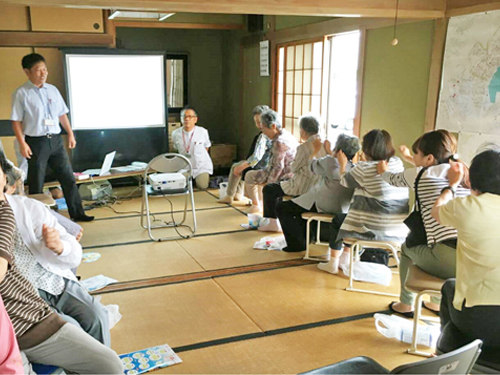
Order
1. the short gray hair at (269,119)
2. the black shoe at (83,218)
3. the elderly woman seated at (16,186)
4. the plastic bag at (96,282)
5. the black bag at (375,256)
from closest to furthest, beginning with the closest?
the elderly woman seated at (16,186) → the plastic bag at (96,282) → the black bag at (375,256) → the short gray hair at (269,119) → the black shoe at (83,218)

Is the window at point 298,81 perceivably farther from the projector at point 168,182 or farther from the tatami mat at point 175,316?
the tatami mat at point 175,316

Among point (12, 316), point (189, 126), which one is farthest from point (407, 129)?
point (12, 316)

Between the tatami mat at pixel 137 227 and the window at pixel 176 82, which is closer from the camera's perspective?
the tatami mat at pixel 137 227

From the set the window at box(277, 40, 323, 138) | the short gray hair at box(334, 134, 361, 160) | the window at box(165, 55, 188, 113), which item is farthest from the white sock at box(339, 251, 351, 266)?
the window at box(165, 55, 188, 113)

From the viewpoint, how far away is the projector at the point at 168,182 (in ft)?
13.1

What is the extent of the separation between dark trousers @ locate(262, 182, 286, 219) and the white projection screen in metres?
2.55

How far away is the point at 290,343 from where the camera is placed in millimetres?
2369

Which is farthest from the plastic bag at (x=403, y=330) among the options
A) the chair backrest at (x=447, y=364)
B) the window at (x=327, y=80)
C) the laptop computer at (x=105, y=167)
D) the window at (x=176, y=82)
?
the window at (x=176, y=82)

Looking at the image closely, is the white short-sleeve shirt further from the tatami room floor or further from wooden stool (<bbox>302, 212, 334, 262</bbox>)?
wooden stool (<bbox>302, 212, 334, 262</bbox>)

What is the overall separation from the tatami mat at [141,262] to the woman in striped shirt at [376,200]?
3.94 feet

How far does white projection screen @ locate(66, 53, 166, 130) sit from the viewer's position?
555 centimetres

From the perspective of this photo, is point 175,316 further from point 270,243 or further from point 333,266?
point 270,243

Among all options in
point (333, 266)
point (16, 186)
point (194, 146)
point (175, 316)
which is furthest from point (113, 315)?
point (194, 146)

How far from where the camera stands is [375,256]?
3408mm
